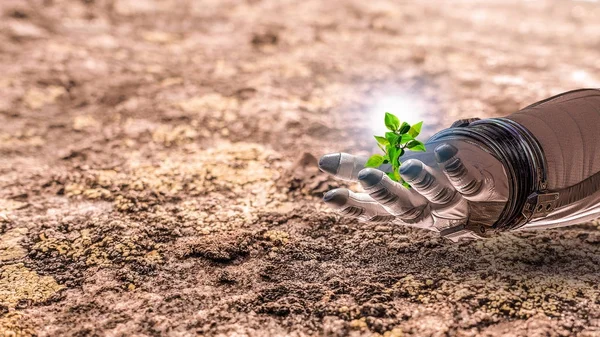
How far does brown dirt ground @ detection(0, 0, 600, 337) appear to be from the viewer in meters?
0.99

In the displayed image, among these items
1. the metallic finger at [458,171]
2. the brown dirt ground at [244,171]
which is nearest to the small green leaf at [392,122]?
the metallic finger at [458,171]

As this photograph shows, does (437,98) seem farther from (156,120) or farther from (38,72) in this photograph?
(38,72)

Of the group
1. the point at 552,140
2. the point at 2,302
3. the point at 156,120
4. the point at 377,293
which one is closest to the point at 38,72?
the point at 156,120

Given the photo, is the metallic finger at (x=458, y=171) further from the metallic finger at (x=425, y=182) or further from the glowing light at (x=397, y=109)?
the glowing light at (x=397, y=109)

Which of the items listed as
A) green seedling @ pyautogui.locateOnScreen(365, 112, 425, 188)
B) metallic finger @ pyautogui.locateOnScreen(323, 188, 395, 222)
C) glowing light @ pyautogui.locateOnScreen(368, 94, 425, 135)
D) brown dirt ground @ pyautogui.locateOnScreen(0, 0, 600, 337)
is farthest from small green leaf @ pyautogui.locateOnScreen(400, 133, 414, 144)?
glowing light @ pyautogui.locateOnScreen(368, 94, 425, 135)

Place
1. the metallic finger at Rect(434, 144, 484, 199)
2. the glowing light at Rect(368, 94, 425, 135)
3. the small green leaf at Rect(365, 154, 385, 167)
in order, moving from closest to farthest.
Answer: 1. the metallic finger at Rect(434, 144, 484, 199)
2. the small green leaf at Rect(365, 154, 385, 167)
3. the glowing light at Rect(368, 94, 425, 135)

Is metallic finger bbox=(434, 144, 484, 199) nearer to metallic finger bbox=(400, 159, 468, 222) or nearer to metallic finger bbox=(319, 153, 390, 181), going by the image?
metallic finger bbox=(400, 159, 468, 222)

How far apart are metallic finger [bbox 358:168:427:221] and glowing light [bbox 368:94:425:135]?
2.73ft

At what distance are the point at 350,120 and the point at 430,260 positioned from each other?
823 mm

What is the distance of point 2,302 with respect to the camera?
1019 mm

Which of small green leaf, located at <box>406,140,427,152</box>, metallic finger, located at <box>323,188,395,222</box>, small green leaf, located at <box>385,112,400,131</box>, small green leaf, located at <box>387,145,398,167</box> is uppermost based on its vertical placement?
small green leaf, located at <box>385,112,400,131</box>

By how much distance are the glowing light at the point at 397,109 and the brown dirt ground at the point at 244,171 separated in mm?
33

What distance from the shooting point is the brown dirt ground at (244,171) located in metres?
0.99

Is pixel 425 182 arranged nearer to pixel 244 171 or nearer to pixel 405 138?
pixel 405 138
